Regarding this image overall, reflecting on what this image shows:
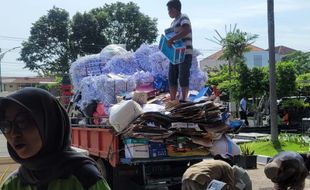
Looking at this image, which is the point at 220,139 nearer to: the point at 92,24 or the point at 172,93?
the point at 172,93

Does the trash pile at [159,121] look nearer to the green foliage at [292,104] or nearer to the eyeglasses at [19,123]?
the eyeglasses at [19,123]

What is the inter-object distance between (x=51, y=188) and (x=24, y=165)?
0.48 feet

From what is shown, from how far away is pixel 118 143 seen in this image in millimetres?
7125

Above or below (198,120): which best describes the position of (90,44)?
above

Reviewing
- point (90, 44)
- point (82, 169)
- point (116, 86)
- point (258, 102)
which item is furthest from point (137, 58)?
point (90, 44)

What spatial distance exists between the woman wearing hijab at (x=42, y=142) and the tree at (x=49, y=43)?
43.8 metres

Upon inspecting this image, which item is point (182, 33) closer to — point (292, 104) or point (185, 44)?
point (185, 44)

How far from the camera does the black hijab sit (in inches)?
78.3

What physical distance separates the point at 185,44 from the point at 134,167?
2050 mm

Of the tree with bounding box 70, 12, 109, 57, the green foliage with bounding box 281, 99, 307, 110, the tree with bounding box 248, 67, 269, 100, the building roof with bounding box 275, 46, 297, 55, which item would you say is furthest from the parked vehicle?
the building roof with bounding box 275, 46, 297, 55

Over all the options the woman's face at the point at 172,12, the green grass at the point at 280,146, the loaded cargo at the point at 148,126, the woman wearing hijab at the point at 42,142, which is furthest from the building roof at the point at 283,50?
the woman wearing hijab at the point at 42,142

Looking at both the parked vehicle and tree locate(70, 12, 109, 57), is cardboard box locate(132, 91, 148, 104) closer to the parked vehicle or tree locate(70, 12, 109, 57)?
the parked vehicle

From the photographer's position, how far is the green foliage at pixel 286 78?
65.7 ft

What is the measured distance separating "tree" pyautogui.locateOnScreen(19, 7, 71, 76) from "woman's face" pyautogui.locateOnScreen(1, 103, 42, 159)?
43.8 metres
